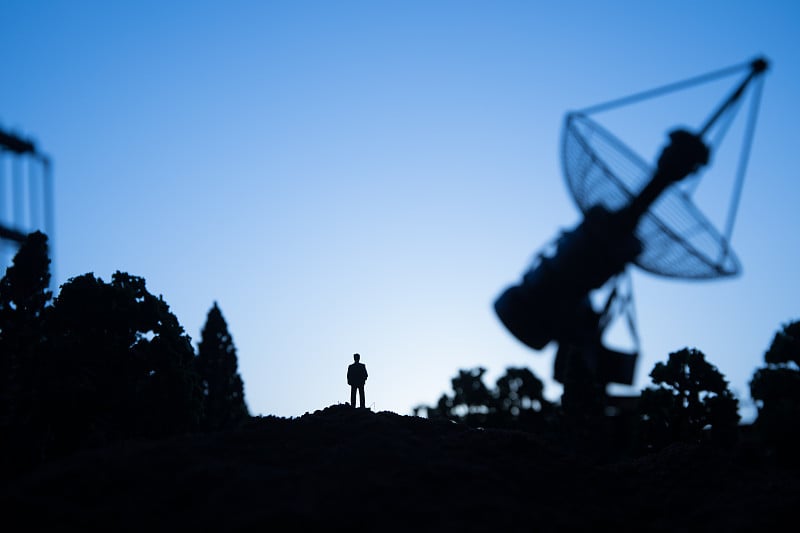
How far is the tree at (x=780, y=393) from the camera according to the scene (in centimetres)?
2541

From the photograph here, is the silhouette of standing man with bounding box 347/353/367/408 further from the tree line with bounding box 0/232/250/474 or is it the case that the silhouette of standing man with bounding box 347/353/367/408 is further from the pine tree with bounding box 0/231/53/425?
the pine tree with bounding box 0/231/53/425

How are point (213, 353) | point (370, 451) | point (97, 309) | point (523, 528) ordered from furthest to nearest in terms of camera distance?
point (213, 353) < point (97, 309) < point (370, 451) < point (523, 528)

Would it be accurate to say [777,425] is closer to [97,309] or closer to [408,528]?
[408,528]

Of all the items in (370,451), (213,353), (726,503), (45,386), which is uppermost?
(213,353)

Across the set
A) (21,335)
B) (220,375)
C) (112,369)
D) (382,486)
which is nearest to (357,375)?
(382,486)

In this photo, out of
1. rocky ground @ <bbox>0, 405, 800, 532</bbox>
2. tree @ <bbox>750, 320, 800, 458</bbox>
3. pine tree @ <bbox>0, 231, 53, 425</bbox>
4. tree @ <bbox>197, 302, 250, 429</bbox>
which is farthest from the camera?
tree @ <bbox>197, 302, 250, 429</bbox>

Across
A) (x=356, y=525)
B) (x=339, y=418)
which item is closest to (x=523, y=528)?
(x=356, y=525)

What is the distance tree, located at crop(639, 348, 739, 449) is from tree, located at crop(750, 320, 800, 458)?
6.08 meters

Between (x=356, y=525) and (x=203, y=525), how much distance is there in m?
4.21

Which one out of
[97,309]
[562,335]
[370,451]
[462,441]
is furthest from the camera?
[97,309]

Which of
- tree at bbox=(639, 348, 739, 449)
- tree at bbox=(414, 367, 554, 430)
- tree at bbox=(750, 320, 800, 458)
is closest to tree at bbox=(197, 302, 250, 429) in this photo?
tree at bbox=(414, 367, 554, 430)

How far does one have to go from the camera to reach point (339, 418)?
2938 cm

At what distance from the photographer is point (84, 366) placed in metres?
36.5

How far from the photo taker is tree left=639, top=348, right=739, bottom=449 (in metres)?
34.2
